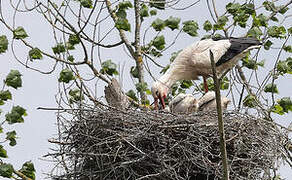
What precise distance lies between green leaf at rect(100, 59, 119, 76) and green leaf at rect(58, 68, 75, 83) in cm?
50

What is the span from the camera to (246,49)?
10.3 meters

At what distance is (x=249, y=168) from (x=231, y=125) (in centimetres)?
46

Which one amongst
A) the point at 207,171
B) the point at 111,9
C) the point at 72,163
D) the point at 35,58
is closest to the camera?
the point at 207,171

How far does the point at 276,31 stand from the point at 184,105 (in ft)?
7.92

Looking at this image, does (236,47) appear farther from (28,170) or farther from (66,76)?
(28,170)

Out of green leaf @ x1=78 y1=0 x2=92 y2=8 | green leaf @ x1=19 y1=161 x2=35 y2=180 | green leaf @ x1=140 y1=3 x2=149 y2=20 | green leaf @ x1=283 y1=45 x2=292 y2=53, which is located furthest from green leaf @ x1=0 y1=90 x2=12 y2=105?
green leaf @ x1=283 y1=45 x2=292 y2=53

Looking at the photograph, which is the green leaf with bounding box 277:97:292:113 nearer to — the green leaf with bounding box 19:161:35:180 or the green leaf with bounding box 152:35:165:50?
the green leaf with bounding box 152:35:165:50

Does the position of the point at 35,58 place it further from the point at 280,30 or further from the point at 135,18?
the point at 280,30

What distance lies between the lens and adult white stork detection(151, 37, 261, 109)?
10336mm

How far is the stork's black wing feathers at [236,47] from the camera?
1039 centimetres

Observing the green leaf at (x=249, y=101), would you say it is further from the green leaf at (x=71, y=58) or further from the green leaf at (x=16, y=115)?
the green leaf at (x=16, y=115)

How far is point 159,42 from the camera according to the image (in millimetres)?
10219

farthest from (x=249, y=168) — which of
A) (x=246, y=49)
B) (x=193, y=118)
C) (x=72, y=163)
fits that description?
(x=246, y=49)

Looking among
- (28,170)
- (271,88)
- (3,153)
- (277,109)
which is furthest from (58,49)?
(277,109)
